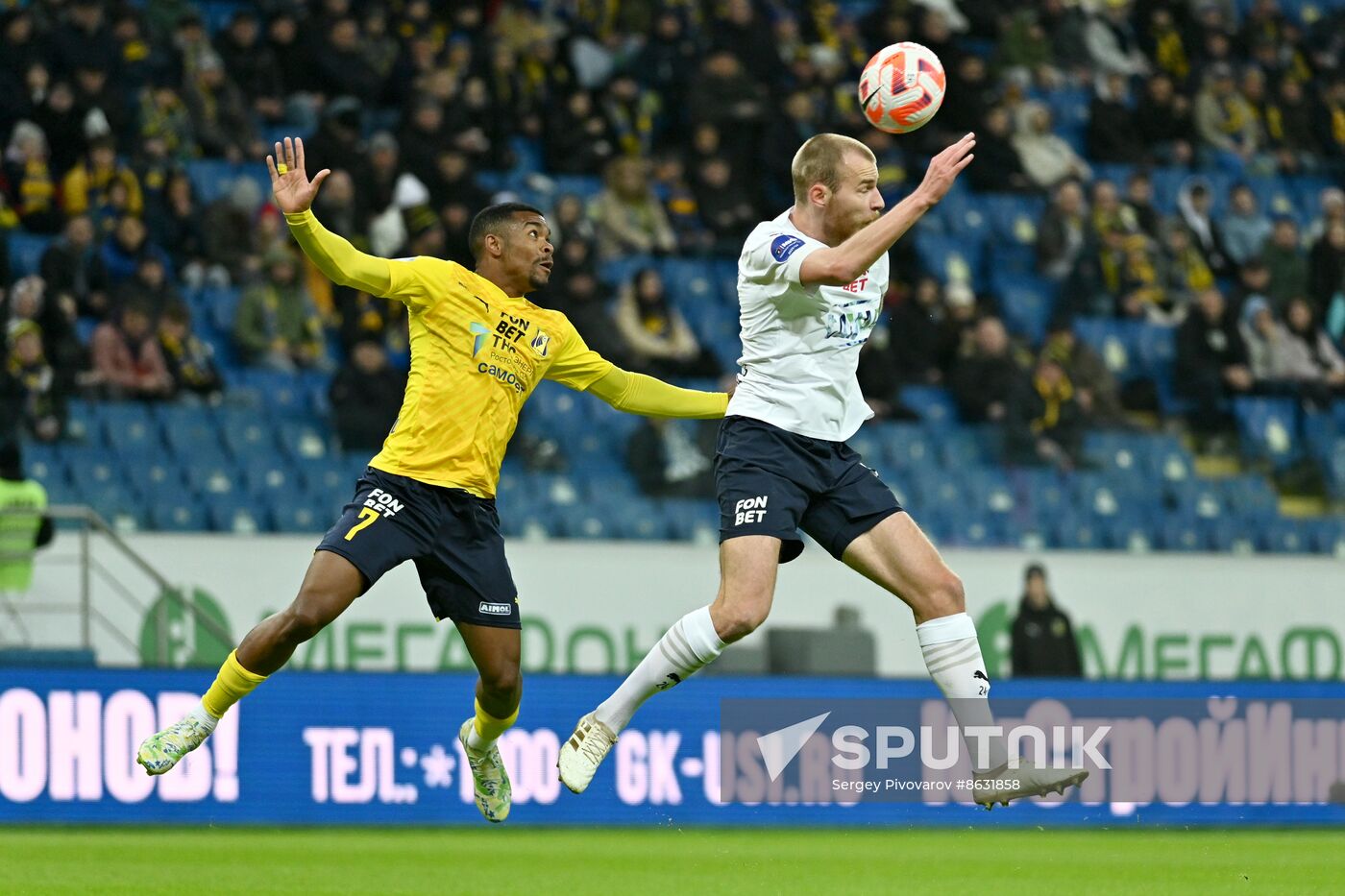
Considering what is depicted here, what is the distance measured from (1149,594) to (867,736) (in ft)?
13.1

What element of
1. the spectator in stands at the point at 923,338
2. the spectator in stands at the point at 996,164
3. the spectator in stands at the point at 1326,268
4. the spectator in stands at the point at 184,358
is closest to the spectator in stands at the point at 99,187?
the spectator in stands at the point at 184,358

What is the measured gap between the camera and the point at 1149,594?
16547 mm

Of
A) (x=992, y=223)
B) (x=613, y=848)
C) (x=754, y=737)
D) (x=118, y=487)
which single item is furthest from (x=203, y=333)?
(x=992, y=223)

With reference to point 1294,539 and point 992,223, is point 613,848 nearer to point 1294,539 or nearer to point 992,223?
point 1294,539

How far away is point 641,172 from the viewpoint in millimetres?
17438

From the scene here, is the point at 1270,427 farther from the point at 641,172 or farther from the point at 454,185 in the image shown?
the point at 454,185

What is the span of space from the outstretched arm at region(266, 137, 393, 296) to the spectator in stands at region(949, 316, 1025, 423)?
32.4 feet

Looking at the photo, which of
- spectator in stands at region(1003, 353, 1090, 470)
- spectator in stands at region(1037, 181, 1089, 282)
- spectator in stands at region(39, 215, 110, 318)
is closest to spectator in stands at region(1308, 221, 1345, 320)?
spectator in stands at region(1037, 181, 1089, 282)

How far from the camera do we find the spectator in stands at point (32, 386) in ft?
46.3

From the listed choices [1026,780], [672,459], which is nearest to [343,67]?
[672,459]

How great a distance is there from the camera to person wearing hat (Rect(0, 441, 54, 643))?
43.1 feet

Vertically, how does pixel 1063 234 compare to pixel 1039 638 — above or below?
above

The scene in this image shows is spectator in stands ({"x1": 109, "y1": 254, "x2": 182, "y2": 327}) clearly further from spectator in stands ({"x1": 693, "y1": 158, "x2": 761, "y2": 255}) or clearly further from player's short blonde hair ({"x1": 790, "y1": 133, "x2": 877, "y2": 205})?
player's short blonde hair ({"x1": 790, "y1": 133, "x2": 877, "y2": 205})

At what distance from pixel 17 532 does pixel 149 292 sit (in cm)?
236
